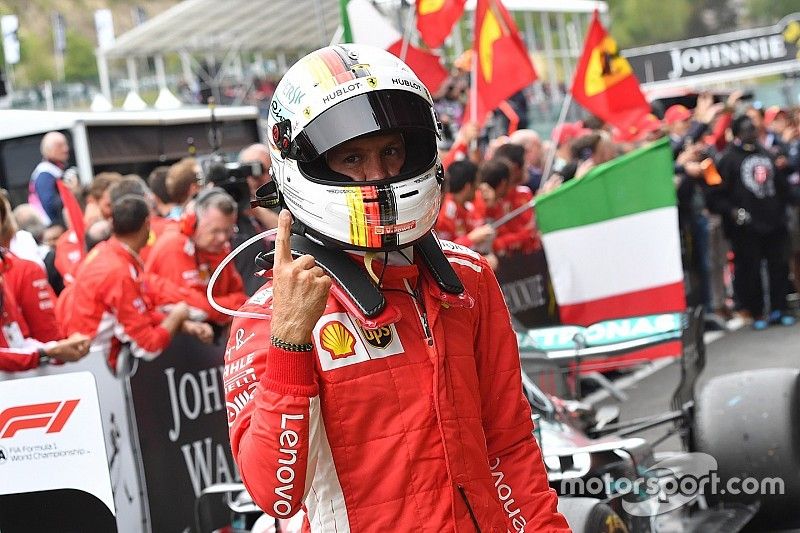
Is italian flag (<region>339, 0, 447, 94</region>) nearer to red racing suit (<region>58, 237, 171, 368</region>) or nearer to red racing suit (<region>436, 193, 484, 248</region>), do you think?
red racing suit (<region>436, 193, 484, 248</region>)

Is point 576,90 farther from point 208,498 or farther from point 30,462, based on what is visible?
point 30,462

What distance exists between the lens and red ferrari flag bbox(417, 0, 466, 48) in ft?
32.1

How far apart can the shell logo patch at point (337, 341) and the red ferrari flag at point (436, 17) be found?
7440 mm

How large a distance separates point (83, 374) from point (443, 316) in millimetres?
1874

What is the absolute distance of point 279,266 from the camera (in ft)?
8.07

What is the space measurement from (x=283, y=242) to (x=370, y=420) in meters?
0.41

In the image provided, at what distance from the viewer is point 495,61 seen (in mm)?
10172

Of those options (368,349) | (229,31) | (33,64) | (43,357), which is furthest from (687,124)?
(33,64)

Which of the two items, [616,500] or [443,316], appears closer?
[443,316]

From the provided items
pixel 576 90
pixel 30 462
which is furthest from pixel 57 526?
pixel 576 90

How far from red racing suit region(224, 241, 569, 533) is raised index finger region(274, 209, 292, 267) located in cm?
18

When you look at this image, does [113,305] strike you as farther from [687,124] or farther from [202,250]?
[687,124]

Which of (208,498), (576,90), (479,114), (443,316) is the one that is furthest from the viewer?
(576,90)

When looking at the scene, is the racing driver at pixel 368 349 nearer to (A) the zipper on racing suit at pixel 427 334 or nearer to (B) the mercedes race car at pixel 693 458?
(A) the zipper on racing suit at pixel 427 334
